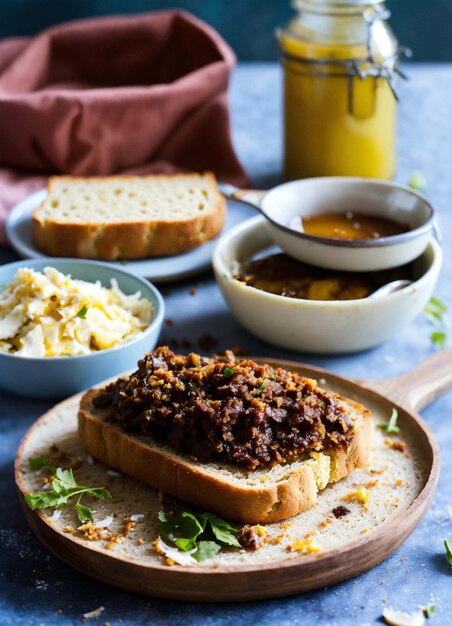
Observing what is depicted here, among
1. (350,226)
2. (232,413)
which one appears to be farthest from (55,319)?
(350,226)

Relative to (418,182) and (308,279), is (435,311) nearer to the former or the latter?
(308,279)

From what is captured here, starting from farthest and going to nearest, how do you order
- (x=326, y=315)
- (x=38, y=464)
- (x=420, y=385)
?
(x=326, y=315) → (x=420, y=385) → (x=38, y=464)

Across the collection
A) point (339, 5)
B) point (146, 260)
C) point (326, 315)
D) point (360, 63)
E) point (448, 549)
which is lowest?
point (146, 260)

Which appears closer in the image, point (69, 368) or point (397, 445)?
point (397, 445)

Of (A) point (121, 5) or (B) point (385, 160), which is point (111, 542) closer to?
(B) point (385, 160)

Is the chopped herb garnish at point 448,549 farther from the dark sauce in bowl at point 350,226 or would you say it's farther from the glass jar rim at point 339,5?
the glass jar rim at point 339,5

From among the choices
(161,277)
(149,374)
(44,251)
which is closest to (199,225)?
(161,277)
